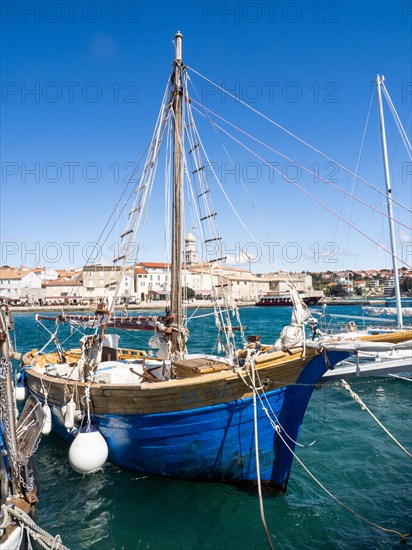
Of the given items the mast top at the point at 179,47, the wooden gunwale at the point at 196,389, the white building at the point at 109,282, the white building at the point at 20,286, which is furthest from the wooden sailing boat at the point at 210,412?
the white building at the point at 20,286

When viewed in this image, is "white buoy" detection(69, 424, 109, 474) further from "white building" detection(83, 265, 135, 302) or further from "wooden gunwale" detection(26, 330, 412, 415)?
"white building" detection(83, 265, 135, 302)

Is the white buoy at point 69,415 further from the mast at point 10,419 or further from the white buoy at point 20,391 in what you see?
the white buoy at point 20,391

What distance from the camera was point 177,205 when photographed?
37.2 ft

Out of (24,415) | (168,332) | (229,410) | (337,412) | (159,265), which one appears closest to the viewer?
(229,410)

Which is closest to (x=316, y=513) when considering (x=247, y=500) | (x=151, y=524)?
(x=247, y=500)

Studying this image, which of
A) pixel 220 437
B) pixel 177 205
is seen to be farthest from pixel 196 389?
pixel 177 205

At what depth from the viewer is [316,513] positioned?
8141 mm

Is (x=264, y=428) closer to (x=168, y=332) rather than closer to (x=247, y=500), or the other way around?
(x=247, y=500)

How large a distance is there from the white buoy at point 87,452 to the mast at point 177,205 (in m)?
2.98

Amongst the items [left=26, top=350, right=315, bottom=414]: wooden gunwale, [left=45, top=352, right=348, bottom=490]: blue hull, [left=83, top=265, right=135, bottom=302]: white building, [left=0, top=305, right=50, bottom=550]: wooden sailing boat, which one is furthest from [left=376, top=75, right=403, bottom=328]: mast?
[left=0, top=305, right=50, bottom=550]: wooden sailing boat

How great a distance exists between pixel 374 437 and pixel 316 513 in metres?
4.86

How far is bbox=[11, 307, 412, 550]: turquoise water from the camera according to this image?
7.27 meters

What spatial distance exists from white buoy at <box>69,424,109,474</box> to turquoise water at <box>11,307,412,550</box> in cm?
77

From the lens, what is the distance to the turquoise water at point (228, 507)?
7266 millimetres
